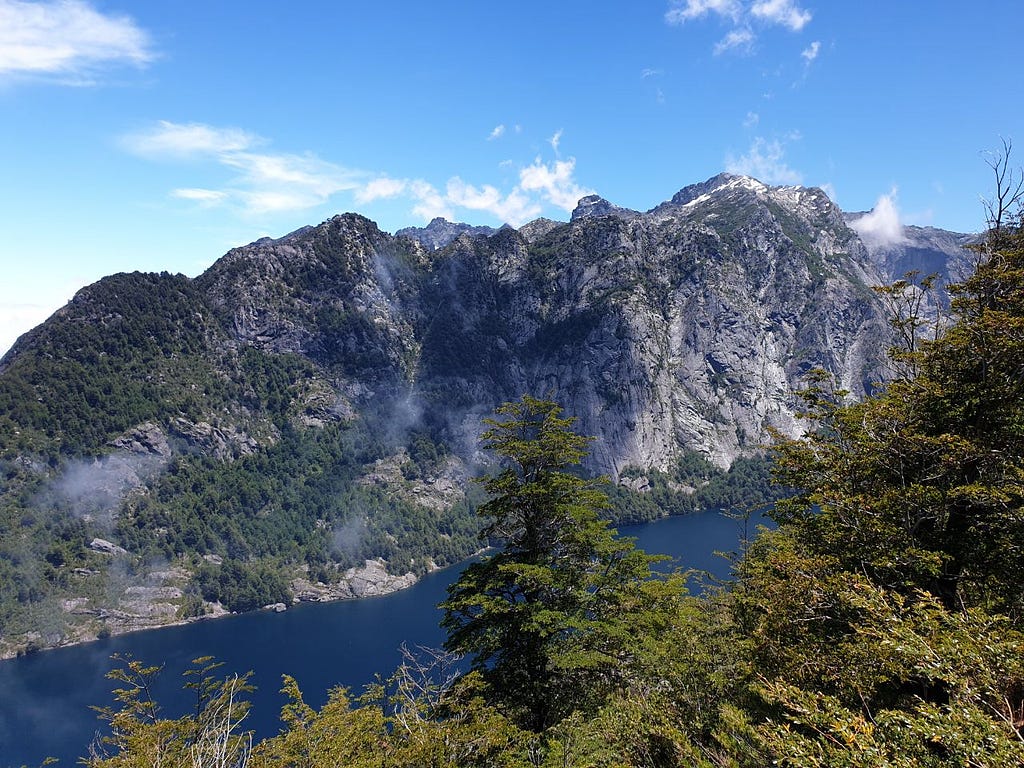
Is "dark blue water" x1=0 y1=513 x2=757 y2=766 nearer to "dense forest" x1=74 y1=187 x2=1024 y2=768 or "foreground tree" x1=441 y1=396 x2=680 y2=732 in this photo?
"foreground tree" x1=441 y1=396 x2=680 y2=732

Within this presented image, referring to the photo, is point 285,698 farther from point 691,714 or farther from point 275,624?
point 691,714

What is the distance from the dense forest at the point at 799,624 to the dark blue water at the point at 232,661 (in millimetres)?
98160

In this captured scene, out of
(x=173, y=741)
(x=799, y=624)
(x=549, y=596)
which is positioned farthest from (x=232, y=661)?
(x=799, y=624)

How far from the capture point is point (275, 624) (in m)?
185

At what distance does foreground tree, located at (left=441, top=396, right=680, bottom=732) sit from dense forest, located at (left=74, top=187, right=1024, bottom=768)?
0.10 m

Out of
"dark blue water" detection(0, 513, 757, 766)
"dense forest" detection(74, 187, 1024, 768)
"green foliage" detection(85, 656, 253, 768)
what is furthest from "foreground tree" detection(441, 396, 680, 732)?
"dark blue water" detection(0, 513, 757, 766)

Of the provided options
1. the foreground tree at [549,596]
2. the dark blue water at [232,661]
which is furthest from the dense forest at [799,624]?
the dark blue water at [232,661]

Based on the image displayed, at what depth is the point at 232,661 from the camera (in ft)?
494

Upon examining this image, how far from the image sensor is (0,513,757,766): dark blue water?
119688 millimetres

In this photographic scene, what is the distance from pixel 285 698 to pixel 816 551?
13885 cm

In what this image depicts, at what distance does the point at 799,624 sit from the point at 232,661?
173364 mm

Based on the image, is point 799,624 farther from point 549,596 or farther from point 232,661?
point 232,661

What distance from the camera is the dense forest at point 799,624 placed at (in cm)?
1038

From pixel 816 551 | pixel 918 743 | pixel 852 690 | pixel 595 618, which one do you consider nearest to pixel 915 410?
pixel 816 551
